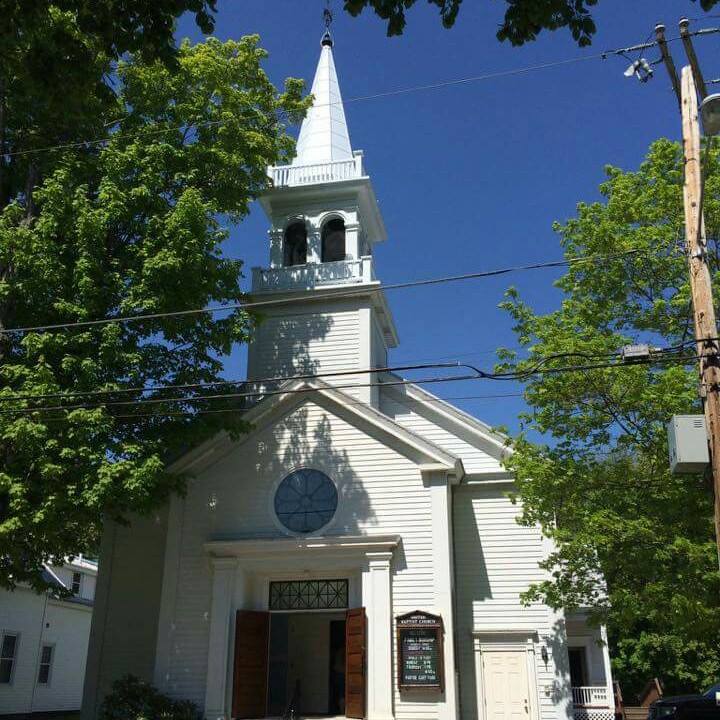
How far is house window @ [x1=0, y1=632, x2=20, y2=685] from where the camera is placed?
26.9 m

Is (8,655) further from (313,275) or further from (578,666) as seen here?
(578,666)

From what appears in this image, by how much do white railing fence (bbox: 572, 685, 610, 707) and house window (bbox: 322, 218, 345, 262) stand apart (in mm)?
14093

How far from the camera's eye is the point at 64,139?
17.4 metres

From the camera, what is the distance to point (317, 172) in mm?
24469

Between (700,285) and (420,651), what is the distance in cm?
967

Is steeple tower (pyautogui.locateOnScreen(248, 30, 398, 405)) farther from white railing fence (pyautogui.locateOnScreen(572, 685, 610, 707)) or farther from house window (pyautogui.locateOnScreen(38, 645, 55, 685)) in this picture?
house window (pyautogui.locateOnScreen(38, 645, 55, 685))

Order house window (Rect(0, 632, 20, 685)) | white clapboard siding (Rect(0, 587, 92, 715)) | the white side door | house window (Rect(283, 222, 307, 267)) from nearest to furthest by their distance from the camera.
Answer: the white side door
house window (Rect(283, 222, 307, 267))
house window (Rect(0, 632, 20, 685))
white clapboard siding (Rect(0, 587, 92, 715))

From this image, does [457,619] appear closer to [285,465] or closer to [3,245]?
[285,465]

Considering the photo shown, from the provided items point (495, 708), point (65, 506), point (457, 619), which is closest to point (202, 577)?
point (65, 506)

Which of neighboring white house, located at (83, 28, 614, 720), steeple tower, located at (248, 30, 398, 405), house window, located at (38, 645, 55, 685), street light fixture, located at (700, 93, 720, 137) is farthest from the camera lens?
house window, located at (38, 645, 55, 685)

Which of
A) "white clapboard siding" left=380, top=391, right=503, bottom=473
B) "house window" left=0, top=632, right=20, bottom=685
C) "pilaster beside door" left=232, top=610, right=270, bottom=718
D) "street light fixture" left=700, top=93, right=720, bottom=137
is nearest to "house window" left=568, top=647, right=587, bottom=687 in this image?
"white clapboard siding" left=380, top=391, right=503, bottom=473

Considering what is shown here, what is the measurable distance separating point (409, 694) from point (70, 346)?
9.72 m

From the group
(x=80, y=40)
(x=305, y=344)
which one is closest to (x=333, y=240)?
(x=305, y=344)

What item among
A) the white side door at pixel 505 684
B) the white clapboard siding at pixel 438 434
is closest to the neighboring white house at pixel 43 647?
the white clapboard siding at pixel 438 434
